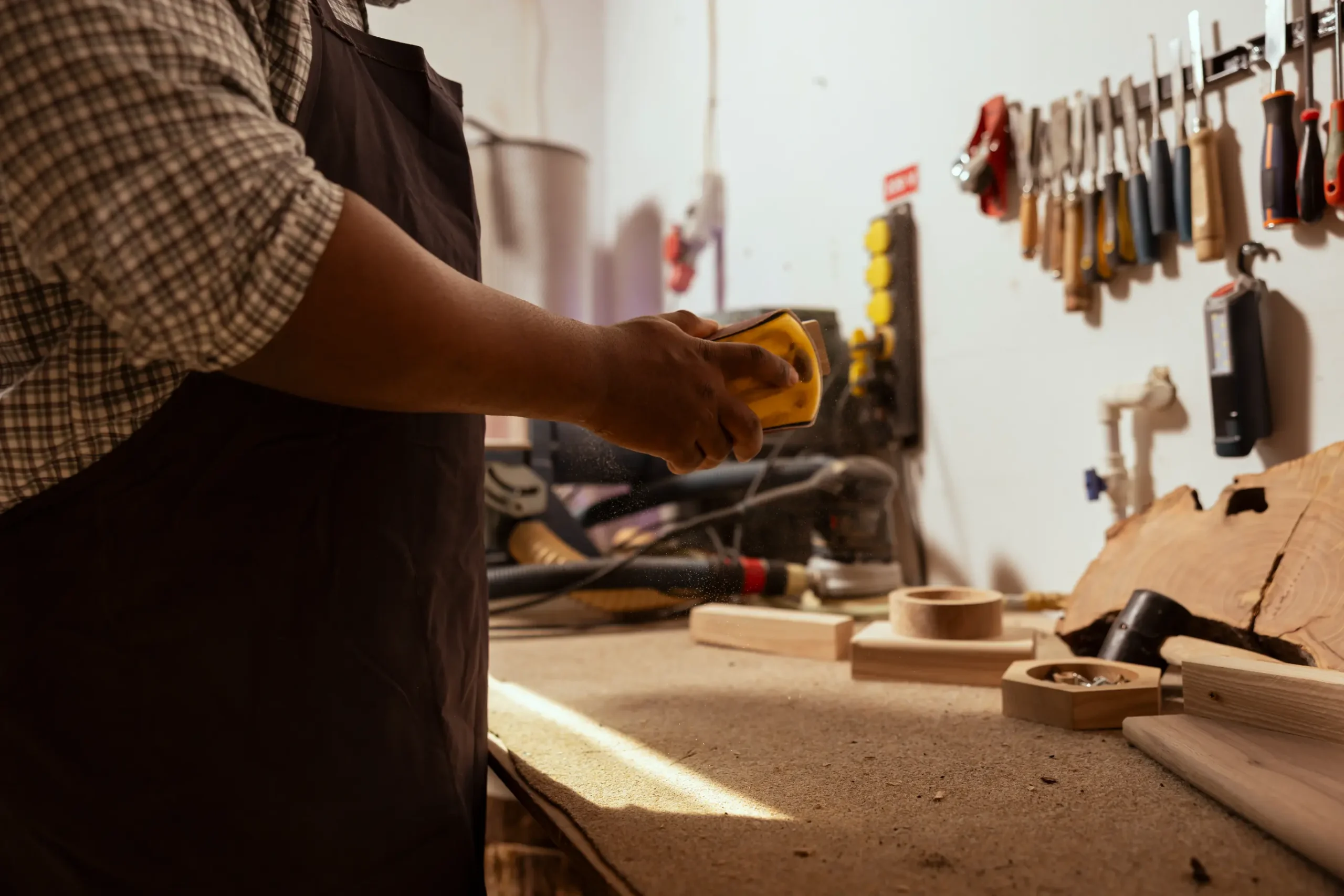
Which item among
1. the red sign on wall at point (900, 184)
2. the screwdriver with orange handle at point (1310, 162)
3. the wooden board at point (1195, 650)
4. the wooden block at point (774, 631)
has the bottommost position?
the wooden block at point (774, 631)

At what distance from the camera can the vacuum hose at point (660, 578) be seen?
4.55 feet

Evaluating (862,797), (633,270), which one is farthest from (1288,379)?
(633,270)

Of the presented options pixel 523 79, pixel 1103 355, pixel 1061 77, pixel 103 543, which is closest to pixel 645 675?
pixel 103 543

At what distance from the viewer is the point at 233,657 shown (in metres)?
0.50

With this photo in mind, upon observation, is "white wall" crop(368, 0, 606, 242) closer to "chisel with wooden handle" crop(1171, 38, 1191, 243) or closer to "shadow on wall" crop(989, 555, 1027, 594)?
"shadow on wall" crop(989, 555, 1027, 594)

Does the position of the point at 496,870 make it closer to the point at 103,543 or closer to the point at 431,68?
the point at 103,543

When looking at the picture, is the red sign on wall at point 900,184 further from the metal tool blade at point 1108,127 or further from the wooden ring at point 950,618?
the wooden ring at point 950,618

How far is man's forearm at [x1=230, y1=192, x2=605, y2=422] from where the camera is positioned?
40 centimetres

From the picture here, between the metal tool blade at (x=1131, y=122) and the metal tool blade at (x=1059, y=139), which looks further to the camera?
the metal tool blade at (x=1059, y=139)

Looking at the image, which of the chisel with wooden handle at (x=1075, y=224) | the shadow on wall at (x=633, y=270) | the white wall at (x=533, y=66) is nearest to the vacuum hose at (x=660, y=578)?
the chisel with wooden handle at (x=1075, y=224)

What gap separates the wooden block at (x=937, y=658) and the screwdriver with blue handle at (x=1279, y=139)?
53cm

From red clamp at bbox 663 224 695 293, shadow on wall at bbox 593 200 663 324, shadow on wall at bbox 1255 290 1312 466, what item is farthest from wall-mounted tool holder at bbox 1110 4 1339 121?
shadow on wall at bbox 593 200 663 324

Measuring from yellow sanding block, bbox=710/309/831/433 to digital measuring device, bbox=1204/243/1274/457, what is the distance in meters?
0.61

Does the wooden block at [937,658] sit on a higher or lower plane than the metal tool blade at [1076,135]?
lower
